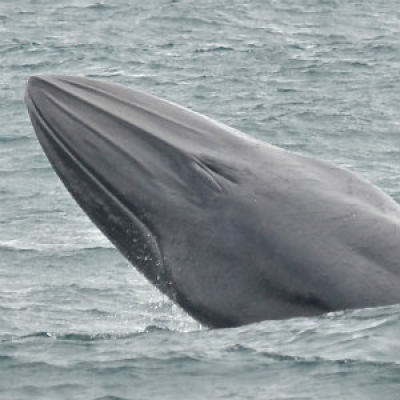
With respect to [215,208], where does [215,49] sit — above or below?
below

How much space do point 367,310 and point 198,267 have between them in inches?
73.5

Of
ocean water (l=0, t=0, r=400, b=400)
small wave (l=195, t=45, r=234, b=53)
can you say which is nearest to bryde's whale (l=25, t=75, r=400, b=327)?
ocean water (l=0, t=0, r=400, b=400)

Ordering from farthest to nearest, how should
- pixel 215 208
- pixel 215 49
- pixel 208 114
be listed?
pixel 215 49
pixel 208 114
pixel 215 208

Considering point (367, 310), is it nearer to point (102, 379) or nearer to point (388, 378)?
point (388, 378)

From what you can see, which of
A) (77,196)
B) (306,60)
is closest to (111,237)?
(77,196)

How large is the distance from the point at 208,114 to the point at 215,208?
2630 centimetres

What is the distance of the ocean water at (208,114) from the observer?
626 inches

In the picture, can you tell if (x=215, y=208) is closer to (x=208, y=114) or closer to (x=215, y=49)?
(x=208, y=114)

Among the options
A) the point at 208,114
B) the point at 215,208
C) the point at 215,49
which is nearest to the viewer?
the point at 215,208

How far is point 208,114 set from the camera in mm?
41625

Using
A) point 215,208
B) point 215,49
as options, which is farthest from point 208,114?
point 215,208

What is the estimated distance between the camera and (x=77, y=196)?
1590cm

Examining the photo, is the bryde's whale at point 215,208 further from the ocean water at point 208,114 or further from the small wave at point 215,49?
the small wave at point 215,49

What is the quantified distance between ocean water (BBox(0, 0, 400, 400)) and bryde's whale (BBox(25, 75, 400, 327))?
59 cm
